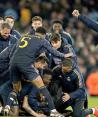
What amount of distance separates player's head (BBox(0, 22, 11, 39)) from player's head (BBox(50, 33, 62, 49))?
37.5 inches

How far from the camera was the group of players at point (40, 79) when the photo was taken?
1375 cm

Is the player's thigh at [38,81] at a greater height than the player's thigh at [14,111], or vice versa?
the player's thigh at [38,81]

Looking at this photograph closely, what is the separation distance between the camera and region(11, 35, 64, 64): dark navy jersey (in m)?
Answer: 13.7

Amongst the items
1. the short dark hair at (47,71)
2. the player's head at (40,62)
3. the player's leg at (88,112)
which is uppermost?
the player's head at (40,62)

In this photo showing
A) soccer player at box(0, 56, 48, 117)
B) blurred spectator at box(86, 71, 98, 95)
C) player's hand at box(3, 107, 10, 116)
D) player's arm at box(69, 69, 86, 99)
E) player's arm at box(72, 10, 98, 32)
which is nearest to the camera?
player's hand at box(3, 107, 10, 116)

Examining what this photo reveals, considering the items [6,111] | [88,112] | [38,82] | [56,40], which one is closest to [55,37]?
[56,40]

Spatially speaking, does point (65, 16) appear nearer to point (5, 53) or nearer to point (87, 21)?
point (87, 21)

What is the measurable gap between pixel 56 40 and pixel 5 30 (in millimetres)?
1112

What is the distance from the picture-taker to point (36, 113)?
14.0 m

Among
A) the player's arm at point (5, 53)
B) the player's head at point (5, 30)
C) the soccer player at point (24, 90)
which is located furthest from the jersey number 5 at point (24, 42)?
the player's head at point (5, 30)

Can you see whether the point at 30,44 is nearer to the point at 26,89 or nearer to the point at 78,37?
the point at 26,89

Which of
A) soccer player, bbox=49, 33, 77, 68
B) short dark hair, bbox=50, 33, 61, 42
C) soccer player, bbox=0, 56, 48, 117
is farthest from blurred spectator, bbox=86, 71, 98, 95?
soccer player, bbox=0, 56, 48, 117

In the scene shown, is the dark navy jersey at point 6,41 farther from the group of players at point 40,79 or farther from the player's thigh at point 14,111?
the player's thigh at point 14,111

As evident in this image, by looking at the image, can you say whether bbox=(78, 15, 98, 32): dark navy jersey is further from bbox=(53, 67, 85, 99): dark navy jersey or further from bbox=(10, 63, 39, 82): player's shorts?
bbox=(10, 63, 39, 82): player's shorts
